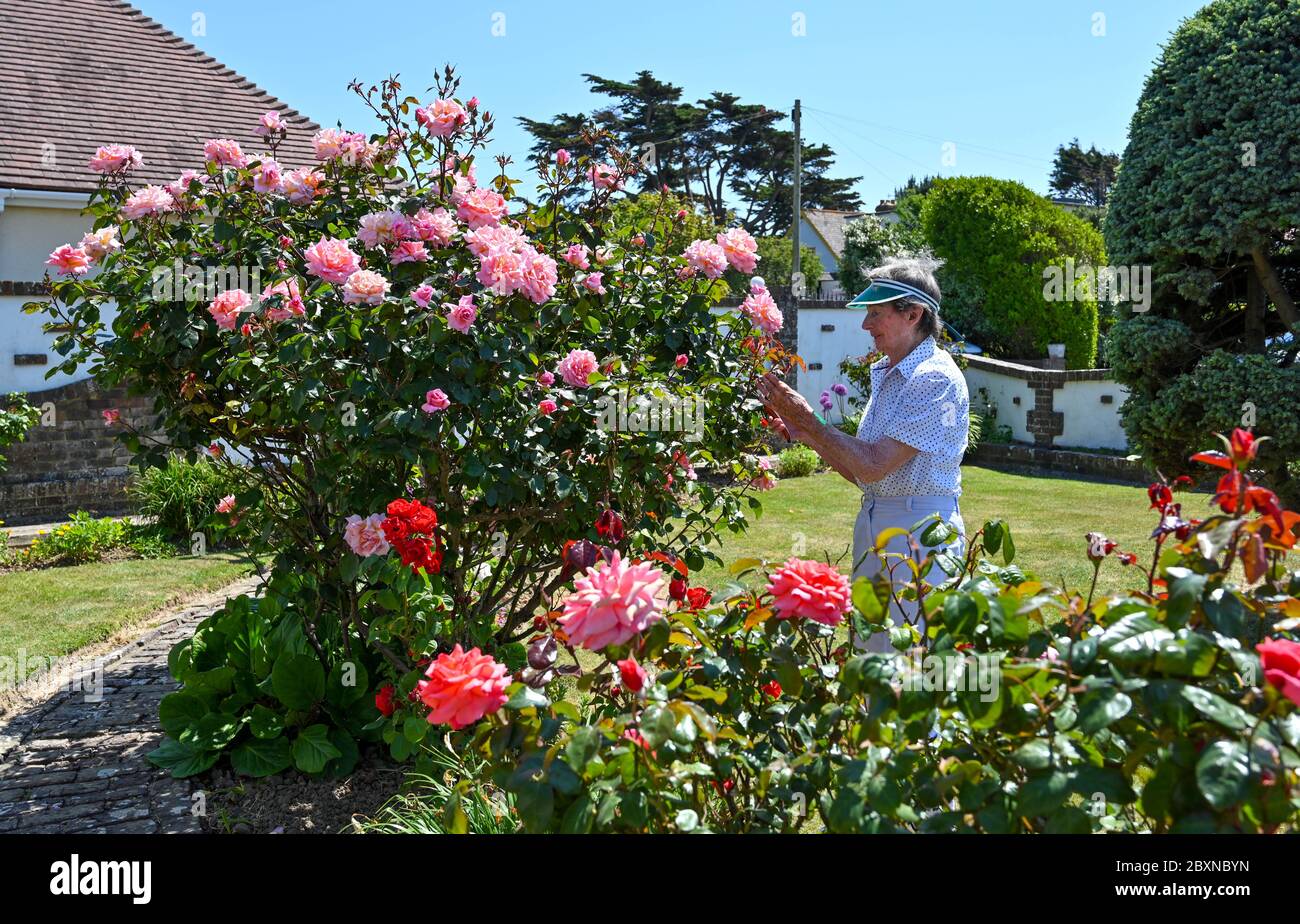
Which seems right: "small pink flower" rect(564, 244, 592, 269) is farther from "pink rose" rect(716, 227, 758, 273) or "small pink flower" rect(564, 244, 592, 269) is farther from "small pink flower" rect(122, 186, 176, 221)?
"small pink flower" rect(122, 186, 176, 221)

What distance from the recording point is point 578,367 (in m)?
3.38

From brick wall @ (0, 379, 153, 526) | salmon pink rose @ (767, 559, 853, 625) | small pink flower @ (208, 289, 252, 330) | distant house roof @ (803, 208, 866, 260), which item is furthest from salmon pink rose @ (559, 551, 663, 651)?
distant house roof @ (803, 208, 866, 260)

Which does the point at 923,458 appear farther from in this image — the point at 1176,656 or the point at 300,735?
the point at 300,735

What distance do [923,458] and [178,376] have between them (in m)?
2.92

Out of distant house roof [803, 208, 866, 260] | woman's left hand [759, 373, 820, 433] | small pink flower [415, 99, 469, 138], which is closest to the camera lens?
woman's left hand [759, 373, 820, 433]

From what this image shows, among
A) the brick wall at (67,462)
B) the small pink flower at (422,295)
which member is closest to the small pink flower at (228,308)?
the small pink flower at (422,295)

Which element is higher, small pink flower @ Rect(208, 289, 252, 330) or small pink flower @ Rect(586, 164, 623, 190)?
small pink flower @ Rect(586, 164, 623, 190)

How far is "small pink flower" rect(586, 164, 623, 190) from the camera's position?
4.12 metres

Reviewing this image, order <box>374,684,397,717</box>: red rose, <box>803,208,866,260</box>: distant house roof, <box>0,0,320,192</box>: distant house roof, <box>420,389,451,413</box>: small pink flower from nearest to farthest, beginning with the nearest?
<box>420,389,451,413</box>: small pink flower → <box>374,684,397,717</box>: red rose → <box>0,0,320,192</box>: distant house roof → <box>803,208,866,260</box>: distant house roof

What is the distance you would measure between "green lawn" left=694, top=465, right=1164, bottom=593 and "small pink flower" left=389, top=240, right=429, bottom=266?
10.4 feet

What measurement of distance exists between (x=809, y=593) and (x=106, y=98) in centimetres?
1445

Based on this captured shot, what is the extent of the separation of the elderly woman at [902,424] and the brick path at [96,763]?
7.89ft
